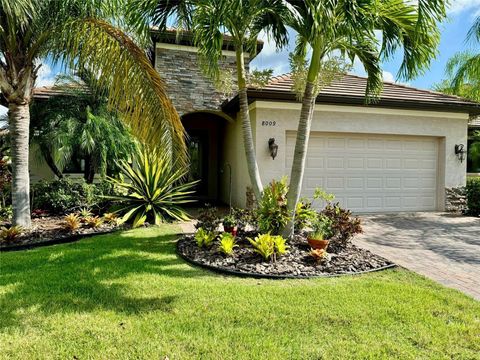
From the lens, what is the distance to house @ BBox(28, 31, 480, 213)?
430 inches

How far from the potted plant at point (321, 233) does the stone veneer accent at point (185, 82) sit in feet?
26.4

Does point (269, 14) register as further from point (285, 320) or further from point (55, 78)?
point (55, 78)

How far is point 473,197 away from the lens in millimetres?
11648

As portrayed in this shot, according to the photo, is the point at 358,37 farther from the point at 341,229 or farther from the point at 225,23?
the point at 341,229

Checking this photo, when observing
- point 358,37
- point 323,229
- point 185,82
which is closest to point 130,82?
point 358,37

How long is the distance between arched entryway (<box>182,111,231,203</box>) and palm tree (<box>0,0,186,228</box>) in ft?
27.7

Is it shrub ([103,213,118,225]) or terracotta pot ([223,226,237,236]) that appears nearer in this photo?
terracotta pot ([223,226,237,236])

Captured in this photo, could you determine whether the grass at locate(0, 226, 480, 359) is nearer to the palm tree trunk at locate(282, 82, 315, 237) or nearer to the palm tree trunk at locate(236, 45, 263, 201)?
the palm tree trunk at locate(282, 82, 315, 237)

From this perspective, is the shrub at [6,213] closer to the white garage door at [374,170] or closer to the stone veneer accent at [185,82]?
the stone veneer accent at [185,82]

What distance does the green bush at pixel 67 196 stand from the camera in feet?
34.2

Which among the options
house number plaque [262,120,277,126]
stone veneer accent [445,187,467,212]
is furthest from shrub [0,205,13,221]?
stone veneer accent [445,187,467,212]

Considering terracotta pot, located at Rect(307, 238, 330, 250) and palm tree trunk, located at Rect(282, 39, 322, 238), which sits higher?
palm tree trunk, located at Rect(282, 39, 322, 238)

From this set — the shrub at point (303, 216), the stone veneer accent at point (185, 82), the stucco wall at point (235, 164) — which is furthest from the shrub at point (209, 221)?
the stone veneer accent at point (185, 82)

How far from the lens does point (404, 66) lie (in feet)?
23.9
